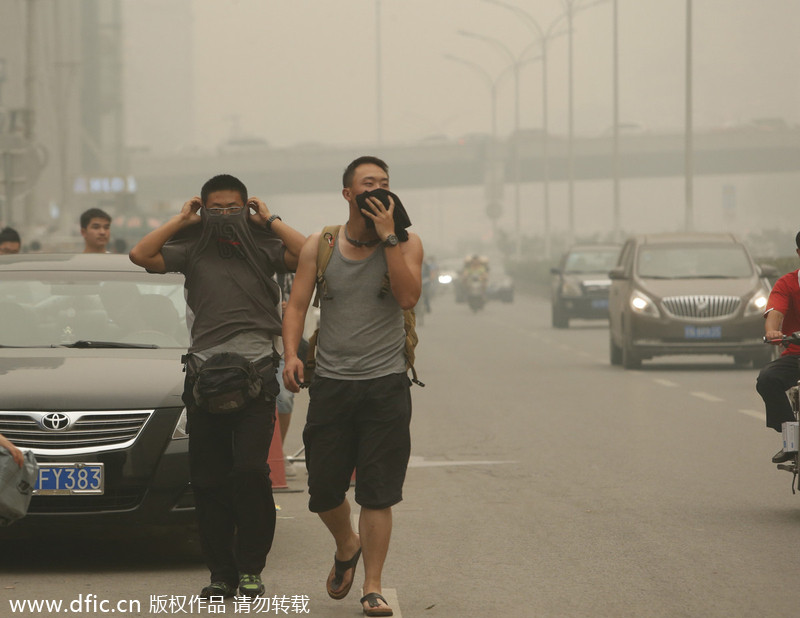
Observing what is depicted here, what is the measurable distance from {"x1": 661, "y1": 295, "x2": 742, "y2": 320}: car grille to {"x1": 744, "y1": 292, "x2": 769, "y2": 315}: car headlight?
135 millimetres

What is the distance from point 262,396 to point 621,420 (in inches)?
337

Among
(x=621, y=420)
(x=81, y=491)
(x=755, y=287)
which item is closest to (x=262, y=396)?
(x=81, y=491)

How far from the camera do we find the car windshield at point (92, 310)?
27.5 feet

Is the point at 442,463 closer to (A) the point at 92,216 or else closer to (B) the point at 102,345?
(A) the point at 92,216

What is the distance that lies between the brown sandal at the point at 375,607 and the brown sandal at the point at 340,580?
0.17m

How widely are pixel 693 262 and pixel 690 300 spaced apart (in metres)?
1.20

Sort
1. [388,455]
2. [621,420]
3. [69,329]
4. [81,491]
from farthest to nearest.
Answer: [621,420] < [69,329] < [81,491] < [388,455]

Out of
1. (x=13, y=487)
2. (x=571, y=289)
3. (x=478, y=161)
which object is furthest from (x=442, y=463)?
(x=478, y=161)

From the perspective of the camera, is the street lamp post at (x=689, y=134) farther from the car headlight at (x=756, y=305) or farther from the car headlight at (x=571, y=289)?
the car headlight at (x=756, y=305)

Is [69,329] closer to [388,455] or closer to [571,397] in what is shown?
[388,455]

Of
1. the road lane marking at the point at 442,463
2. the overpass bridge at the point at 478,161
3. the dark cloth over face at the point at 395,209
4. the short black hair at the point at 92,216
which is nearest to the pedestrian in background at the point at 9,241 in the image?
the short black hair at the point at 92,216

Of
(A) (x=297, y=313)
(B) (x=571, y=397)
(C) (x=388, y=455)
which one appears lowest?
(B) (x=571, y=397)

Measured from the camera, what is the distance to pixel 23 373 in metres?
7.42

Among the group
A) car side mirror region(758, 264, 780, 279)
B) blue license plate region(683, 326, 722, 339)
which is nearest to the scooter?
blue license plate region(683, 326, 722, 339)
